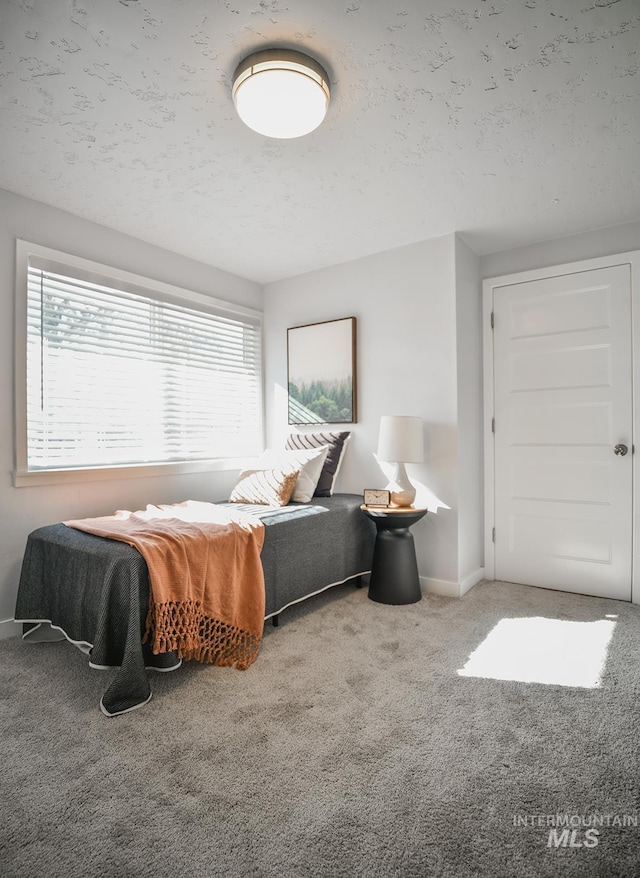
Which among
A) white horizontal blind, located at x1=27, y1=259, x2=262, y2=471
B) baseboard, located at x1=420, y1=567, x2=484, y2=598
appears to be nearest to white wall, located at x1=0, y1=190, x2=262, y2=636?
white horizontal blind, located at x1=27, y1=259, x2=262, y2=471

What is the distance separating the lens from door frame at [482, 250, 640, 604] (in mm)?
3197

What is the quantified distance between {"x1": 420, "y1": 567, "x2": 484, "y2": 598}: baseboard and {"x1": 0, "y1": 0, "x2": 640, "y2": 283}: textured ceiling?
2.45 meters

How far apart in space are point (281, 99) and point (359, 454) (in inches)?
101

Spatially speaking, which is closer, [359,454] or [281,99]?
[281,99]

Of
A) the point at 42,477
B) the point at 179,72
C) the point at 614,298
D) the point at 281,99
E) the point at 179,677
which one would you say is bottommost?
the point at 179,677

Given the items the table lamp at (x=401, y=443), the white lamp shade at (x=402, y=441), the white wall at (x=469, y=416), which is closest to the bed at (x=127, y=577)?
the table lamp at (x=401, y=443)

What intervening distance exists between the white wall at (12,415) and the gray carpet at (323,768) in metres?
0.63

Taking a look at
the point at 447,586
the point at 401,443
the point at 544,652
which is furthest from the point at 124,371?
the point at 544,652

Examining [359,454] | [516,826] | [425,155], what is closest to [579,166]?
[425,155]

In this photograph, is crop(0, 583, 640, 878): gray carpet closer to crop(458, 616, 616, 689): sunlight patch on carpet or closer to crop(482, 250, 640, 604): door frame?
crop(458, 616, 616, 689): sunlight patch on carpet

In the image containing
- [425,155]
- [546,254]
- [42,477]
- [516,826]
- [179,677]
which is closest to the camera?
[516,826]

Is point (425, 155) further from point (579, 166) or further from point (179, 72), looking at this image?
point (179, 72)

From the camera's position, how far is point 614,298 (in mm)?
3270

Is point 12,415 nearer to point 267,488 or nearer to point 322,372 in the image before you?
point 267,488
